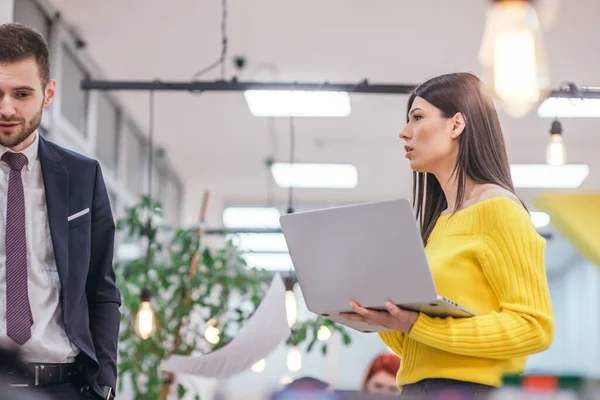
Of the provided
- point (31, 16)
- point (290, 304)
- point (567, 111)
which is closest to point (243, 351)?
point (290, 304)

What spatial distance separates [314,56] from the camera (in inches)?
274

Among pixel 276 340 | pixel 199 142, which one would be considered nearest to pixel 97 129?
pixel 199 142

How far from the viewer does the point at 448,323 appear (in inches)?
70.1

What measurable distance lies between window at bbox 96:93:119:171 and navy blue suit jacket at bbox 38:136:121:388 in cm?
556

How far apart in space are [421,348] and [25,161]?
0.94 metres

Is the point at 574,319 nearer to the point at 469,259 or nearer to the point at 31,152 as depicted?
the point at 469,259

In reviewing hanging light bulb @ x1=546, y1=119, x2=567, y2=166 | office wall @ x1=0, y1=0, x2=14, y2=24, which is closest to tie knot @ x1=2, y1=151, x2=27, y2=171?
office wall @ x1=0, y1=0, x2=14, y2=24

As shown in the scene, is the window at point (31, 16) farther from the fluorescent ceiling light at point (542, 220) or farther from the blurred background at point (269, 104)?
the fluorescent ceiling light at point (542, 220)

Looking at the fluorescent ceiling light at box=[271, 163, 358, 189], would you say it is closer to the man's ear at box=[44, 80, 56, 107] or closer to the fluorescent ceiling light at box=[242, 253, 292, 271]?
the fluorescent ceiling light at box=[242, 253, 292, 271]

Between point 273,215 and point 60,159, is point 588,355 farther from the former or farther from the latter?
point 60,159

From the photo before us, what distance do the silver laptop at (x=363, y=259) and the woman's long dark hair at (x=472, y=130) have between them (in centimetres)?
31

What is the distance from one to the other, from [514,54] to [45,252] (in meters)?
1.05

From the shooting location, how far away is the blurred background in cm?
615

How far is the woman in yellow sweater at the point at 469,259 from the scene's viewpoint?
5.77ft
